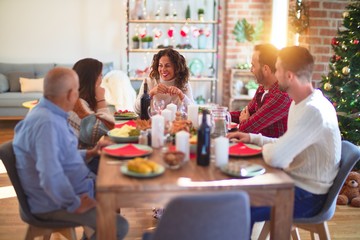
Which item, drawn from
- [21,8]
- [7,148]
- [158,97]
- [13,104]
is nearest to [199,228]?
[7,148]

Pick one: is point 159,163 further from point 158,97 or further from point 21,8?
point 21,8

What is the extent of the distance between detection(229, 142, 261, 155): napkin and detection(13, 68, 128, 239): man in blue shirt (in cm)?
61

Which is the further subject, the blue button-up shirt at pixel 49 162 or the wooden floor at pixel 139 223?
the wooden floor at pixel 139 223

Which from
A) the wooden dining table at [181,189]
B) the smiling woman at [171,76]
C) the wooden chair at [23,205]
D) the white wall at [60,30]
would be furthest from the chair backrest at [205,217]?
the white wall at [60,30]

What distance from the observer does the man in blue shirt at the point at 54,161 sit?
1.85 meters

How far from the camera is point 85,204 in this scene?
1.97 meters

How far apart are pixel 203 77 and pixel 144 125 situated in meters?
4.43

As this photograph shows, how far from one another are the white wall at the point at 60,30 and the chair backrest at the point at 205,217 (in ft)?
19.5

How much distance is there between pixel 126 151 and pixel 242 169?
0.58m

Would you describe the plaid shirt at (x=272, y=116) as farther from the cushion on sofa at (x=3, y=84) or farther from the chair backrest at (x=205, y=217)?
the cushion on sofa at (x=3, y=84)

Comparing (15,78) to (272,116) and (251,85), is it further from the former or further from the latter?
(272,116)

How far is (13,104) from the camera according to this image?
6.24 m

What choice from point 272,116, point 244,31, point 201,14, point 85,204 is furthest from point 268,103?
point 201,14

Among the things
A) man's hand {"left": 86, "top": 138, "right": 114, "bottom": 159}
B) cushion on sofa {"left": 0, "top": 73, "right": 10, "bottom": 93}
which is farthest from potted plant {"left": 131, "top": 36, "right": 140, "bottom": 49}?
man's hand {"left": 86, "top": 138, "right": 114, "bottom": 159}
